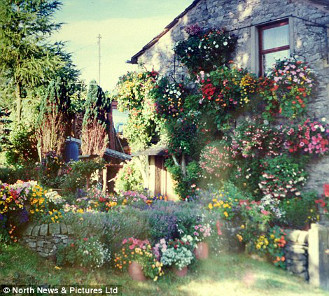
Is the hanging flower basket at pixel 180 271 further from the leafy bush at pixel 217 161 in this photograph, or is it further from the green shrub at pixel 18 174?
the green shrub at pixel 18 174

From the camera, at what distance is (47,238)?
5582 millimetres

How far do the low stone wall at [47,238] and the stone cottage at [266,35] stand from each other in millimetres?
6325

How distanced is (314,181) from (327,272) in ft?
10.5

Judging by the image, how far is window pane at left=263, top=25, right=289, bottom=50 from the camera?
9.47m

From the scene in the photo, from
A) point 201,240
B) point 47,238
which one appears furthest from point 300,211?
point 47,238

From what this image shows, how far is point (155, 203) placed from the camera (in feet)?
27.1

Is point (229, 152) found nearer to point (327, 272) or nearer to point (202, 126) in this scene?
point (202, 126)

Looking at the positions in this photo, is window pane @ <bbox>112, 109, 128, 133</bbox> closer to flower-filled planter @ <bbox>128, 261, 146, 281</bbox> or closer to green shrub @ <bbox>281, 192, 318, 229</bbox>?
green shrub @ <bbox>281, 192, 318, 229</bbox>

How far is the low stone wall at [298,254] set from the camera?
6.16m

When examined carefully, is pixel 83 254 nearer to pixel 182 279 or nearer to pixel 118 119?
pixel 182 279

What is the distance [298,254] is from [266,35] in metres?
6.61

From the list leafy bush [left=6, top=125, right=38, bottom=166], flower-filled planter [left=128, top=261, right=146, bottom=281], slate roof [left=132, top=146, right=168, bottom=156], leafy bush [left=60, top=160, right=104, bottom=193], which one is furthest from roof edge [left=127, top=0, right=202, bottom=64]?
flower-filled planter [left=128, top=261, right=146, bottom=281]

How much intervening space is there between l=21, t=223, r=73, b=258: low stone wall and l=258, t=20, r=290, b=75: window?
695 centimetres

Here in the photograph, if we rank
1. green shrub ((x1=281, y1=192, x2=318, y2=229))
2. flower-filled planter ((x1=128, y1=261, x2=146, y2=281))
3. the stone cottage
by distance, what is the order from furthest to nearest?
the stone cottage, green shrub ((x1=281, y1=192, x2=318, y2=229)), flower-filled planter ((x1=128, y1=261, x2=146, y2=281))
